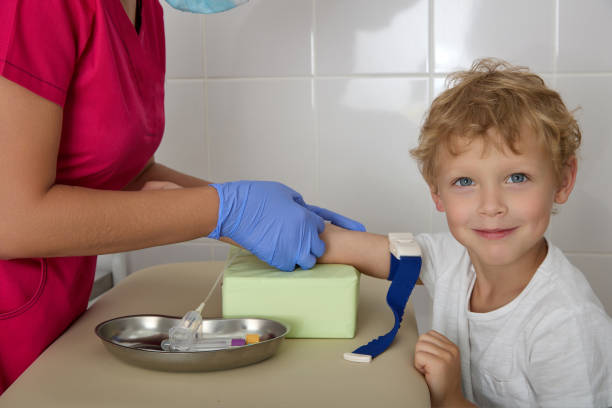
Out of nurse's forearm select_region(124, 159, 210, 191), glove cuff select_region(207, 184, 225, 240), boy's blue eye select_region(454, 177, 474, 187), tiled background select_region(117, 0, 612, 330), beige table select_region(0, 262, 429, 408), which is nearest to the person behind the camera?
beige table select_region(0, 262, 429, 408)

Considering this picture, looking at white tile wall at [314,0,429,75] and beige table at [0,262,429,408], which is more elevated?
white tile wall at [314,0,429,75]

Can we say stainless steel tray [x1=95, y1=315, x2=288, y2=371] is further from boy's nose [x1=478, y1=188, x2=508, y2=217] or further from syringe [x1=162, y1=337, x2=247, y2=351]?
boy's nose [x1=478, y1=188, x2=508, y2=217]

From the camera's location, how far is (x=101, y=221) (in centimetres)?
76

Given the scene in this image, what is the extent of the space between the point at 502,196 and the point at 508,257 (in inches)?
4.0

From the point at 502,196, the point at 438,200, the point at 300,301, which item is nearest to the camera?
the point at 300,301

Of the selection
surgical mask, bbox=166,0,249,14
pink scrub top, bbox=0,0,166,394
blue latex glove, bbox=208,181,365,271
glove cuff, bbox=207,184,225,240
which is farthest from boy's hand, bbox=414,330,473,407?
surgical mask, bbox=166,0,249,14

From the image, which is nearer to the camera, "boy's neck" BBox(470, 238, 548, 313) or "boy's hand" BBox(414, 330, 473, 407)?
"boy's hand" BBox(414, 330, 473, 407)

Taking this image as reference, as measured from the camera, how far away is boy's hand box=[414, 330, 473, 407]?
750 millimetres

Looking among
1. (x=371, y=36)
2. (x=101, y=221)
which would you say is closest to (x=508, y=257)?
(x=101, y=221)

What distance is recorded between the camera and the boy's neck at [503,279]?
3.27ft

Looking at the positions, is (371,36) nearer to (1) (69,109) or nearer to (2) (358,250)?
(2) (358,250)

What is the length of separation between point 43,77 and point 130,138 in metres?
0.20

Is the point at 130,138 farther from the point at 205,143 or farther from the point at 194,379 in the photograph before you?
the point at 205,143

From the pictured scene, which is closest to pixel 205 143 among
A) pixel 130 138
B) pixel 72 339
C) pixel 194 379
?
pixel 130 138
